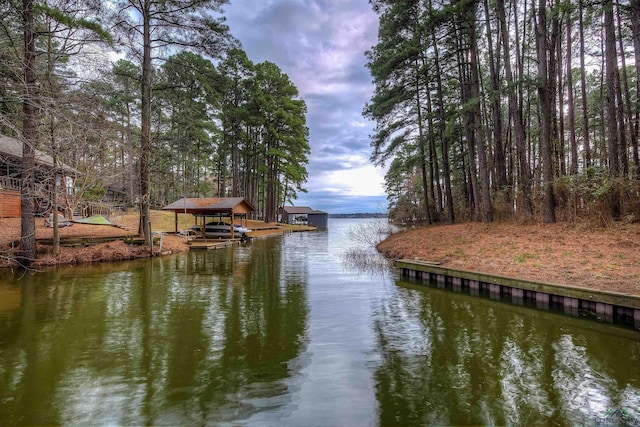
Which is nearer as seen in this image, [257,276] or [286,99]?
[257,276]

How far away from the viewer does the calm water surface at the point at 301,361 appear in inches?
131

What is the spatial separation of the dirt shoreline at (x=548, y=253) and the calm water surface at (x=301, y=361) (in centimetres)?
141

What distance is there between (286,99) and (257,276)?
999 inches

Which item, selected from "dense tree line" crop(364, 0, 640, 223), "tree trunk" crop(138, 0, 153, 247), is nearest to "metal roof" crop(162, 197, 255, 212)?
"tree trunk" crop(138, 0, 153, 247)

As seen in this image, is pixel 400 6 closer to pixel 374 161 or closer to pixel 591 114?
pixel 374 161

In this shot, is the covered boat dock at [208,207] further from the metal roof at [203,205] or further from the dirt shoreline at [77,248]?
the dirt shoreline at [77,248]

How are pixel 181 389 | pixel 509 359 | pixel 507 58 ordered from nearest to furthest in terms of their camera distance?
pixel 181 389
pixel 509 359
pixel 507 58

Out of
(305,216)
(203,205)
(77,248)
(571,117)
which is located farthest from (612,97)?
(305,216)

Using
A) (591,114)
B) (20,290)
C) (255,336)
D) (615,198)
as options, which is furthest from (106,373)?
(591,114)

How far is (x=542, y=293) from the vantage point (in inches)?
282

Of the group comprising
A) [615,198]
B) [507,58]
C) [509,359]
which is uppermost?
Result: [507,58]

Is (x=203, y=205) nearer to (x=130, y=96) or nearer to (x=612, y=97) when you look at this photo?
(x=130, y=96)

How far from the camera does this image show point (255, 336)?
5.46 m

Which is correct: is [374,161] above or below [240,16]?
below
